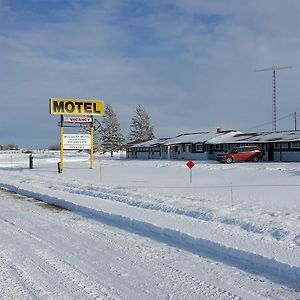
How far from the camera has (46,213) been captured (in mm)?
12508

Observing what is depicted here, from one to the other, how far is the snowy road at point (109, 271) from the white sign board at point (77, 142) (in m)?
26.1

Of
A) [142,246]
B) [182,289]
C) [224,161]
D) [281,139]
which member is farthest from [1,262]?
[281,139]

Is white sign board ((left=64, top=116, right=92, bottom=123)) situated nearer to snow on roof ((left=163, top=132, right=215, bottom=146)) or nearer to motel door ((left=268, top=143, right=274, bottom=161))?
motel door ((left=268, top=143, right=274, bottom=161))

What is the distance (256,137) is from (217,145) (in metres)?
5.54

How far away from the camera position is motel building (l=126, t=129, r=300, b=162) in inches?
1668

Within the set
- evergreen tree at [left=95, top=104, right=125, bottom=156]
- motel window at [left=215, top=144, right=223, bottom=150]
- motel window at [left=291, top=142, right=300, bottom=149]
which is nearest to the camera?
motel window at [left=291, top=142, right=300, bottom=149]

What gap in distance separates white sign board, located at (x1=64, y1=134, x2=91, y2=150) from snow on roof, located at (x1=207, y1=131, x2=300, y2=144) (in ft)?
60.7

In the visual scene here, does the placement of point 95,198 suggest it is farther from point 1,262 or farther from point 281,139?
point 281,139

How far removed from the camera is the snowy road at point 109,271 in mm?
5434

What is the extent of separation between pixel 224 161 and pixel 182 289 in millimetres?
36327

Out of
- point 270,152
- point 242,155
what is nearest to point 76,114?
point 242,155

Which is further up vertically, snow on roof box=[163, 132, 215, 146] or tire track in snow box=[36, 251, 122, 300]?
snow on roof box=[163, 132, 215, 146]

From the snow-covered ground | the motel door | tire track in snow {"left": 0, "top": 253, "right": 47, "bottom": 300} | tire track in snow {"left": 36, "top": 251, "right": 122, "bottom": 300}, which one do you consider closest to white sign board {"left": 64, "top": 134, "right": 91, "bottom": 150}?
the snow-covered ground

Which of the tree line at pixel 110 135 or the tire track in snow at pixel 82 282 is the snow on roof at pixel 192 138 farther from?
the tire track in snow at pixel 82 282
